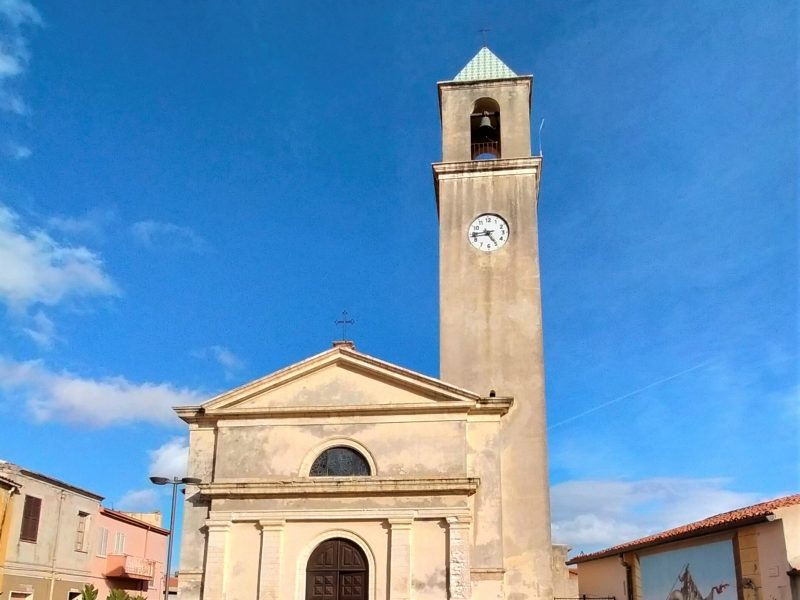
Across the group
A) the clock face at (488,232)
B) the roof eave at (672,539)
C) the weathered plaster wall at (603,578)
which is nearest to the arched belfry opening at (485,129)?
the clock face at (488,232)

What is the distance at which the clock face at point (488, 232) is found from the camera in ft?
66.5

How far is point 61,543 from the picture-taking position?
904 inches

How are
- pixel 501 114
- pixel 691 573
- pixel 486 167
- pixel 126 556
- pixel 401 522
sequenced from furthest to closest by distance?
pixel 126 556 → pixel 501 114 → pixel 486 167 → pixel 691 573 → pixel 401 522

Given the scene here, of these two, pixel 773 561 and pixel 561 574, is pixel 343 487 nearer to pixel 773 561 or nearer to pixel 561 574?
pixel 561 574

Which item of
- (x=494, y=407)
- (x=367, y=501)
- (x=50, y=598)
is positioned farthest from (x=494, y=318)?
(x=50, y=598)

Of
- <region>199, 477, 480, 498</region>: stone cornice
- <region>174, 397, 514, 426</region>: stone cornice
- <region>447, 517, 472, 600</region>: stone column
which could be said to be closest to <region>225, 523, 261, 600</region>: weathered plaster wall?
<region>199, 477, 480, 498</region>: stone cornice

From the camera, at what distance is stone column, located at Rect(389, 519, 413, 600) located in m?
16.4

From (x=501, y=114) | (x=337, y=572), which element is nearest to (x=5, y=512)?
(x=337, y=572)

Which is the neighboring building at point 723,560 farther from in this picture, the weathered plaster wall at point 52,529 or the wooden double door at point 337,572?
the weathered plaster wall at point 52,529

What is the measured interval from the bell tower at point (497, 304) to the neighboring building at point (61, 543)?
11.6m

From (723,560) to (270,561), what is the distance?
967 centimetres

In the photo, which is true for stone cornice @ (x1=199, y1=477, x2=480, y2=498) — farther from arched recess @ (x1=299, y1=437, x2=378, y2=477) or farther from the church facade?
arched recess @ (x1=299, y1=437, x2=378, y2=477)

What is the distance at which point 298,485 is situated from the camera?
17266 mm

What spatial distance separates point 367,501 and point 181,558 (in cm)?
426
